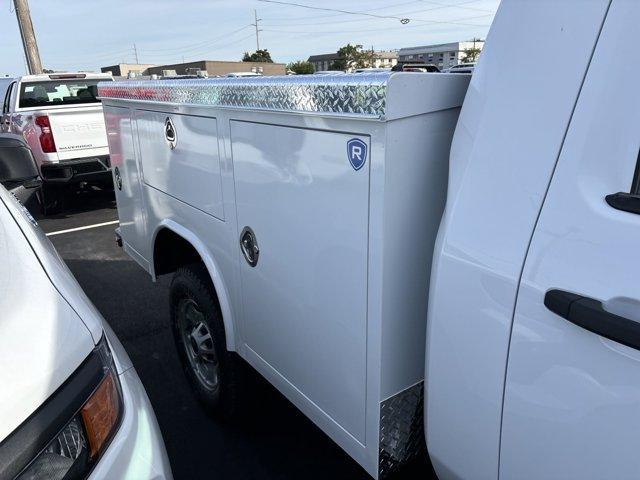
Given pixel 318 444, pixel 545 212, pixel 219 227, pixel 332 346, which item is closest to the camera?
pixel 545 212

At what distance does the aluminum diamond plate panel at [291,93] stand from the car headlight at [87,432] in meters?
0.92

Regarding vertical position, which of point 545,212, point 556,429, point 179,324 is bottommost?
point 179,324

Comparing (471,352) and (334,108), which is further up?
(334,108)

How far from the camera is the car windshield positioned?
8.03 meters

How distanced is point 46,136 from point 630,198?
25.5ft

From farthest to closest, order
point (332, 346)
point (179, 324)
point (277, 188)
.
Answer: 1. point (179, 324)
2. point (277, 188)
3. point (332, 346)

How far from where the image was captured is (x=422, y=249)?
1479mm

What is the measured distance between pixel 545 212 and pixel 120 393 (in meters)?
1.20

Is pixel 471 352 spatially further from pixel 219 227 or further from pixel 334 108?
pixel 219 227

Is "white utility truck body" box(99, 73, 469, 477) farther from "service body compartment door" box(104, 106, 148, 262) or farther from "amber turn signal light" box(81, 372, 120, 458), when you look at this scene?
"service body compartment door" box(104, 106, 148, 262)

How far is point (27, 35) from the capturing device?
45.2ft

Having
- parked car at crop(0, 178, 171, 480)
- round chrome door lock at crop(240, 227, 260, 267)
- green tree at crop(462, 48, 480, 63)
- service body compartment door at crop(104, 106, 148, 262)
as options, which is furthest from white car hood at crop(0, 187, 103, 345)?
green tree at crop(462, 48, 480, 63)

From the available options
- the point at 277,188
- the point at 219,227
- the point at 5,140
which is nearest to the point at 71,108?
the point at 5,140

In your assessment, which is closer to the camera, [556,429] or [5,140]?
[556,429]
